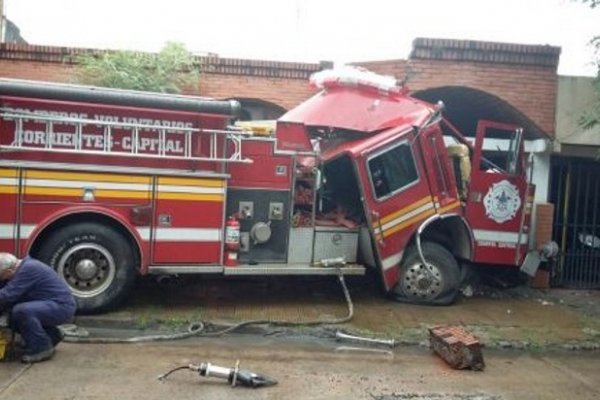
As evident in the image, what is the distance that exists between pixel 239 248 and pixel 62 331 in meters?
2.24

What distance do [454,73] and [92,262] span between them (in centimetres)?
636

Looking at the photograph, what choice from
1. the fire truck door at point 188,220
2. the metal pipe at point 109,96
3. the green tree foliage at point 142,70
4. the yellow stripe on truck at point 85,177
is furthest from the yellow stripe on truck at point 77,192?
the green tree foliage at point 142,70

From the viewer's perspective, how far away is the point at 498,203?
8719 mm

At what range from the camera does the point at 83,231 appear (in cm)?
703

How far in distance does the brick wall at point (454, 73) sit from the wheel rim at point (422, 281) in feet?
10.9

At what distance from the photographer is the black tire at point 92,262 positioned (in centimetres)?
696

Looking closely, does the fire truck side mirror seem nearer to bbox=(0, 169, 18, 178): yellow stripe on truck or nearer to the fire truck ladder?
the fire truck ladder

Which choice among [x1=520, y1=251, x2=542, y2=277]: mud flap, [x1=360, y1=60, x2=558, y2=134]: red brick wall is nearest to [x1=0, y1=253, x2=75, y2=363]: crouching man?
[x1=520, y1=251, x2=542, y2=277]: mud flap

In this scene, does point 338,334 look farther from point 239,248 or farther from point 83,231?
point 83,231

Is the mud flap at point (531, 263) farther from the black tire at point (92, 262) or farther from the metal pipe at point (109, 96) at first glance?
the black tire at point (92, 262)

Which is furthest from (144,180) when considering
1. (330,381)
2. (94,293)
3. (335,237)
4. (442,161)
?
(442,161)

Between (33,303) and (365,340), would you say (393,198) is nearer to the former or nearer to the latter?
(365,340)

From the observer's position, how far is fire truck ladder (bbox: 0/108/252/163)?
685 cm

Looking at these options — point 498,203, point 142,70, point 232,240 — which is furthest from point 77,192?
point 498,203
